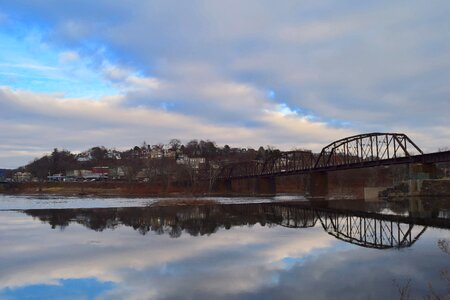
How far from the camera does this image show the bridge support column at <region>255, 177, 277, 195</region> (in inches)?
5719

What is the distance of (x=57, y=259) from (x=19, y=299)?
7159 mm

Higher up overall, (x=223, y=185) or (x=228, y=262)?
(x=223, y=185)

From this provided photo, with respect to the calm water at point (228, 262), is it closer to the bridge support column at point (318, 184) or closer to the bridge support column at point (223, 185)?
the bridge support column at point (318, 184)

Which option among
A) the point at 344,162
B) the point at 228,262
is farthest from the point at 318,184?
the point at 228,262

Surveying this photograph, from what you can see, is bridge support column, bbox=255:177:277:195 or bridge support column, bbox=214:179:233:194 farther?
bridge support column, bbox=214:179:233:194

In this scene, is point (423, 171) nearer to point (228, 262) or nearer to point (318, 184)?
point (318, 184)

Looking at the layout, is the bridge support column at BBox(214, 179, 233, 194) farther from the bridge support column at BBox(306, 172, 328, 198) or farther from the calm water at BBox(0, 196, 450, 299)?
the calm water at BBox(0, 196, 450, 299)

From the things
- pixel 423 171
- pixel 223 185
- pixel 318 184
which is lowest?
pixel 223 185

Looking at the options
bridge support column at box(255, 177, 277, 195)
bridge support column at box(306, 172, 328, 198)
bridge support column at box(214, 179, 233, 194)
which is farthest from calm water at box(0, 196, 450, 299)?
bridge support column at box(214, 179, 233, 194)

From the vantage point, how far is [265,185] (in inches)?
5787

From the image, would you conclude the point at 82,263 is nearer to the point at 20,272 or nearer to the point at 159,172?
the point at 20,272

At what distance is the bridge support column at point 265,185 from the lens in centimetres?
14525

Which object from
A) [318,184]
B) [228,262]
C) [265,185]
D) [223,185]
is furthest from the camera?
[223,185]

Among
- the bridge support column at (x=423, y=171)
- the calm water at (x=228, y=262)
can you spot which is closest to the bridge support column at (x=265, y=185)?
the bridge support column at (x=423, y=171)
